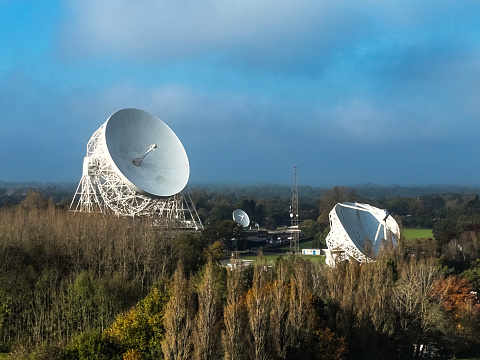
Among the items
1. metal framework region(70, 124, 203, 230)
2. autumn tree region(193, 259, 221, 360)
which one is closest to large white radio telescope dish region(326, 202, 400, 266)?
metal framework region(70, 124, 203, 230)

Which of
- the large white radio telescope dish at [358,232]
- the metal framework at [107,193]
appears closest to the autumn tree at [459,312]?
the large white radio telescope dish at [358,232]

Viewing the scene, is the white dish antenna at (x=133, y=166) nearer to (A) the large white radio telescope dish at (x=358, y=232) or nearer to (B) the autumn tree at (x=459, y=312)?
(A) the large white radio telescope dish at (x=358, y=232)

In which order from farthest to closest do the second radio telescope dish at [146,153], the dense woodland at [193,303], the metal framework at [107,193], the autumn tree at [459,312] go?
1. the metal framework at [107,193]
2. the second radio telescope dish at [146,153]
3. the autumn tree at [459,312]
4. the dense woodland at [193,303]

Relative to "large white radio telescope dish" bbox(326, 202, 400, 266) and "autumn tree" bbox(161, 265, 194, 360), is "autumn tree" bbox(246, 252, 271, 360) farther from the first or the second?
"large white radio telescope dish" bbox(326, 202, 400, 266)

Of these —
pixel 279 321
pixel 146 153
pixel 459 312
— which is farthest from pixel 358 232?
pixel 279 321

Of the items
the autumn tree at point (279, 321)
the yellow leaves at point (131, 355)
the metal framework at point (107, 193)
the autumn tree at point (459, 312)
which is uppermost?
the metal framework at point (107, 193)

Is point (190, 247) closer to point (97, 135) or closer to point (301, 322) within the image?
point (97, 135)

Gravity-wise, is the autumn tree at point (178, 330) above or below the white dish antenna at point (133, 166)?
below
